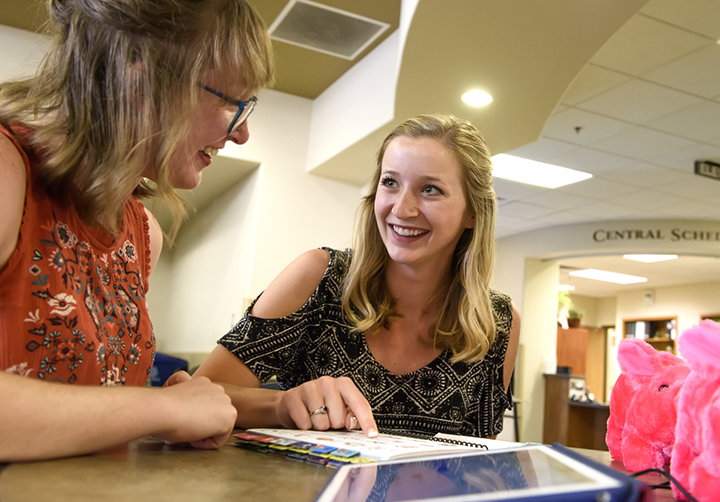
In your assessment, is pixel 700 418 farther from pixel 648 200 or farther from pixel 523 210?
pixel 523 210

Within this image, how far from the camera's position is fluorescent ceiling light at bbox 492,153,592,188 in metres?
6.25

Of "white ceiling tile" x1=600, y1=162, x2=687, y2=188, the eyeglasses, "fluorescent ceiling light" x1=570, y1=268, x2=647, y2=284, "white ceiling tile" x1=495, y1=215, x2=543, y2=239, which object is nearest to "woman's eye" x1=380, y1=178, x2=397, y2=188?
the eyeglasses

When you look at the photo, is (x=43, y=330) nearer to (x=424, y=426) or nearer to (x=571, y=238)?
(x=424, y=426)

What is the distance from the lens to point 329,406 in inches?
38.2

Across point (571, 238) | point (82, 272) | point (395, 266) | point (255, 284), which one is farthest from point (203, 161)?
point (571, 238)

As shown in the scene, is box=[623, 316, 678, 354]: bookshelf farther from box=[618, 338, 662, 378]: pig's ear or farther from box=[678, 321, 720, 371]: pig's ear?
box=[678, 321, 720, 371]: pig's ear

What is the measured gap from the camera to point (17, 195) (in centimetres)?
77

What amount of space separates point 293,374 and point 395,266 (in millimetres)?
390

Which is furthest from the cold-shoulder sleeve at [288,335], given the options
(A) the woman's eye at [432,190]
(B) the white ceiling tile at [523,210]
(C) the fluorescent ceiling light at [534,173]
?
(B) the white ceiling tile at [523,210]

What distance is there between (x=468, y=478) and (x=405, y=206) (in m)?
1.07

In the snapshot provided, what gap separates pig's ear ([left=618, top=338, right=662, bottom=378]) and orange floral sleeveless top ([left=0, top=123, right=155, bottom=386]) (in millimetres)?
770

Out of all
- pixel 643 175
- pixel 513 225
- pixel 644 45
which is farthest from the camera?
pixel 513 225

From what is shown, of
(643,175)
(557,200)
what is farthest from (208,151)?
(557,200)

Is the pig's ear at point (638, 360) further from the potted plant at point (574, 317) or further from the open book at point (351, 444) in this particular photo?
the potted plant at point (574, 317)
